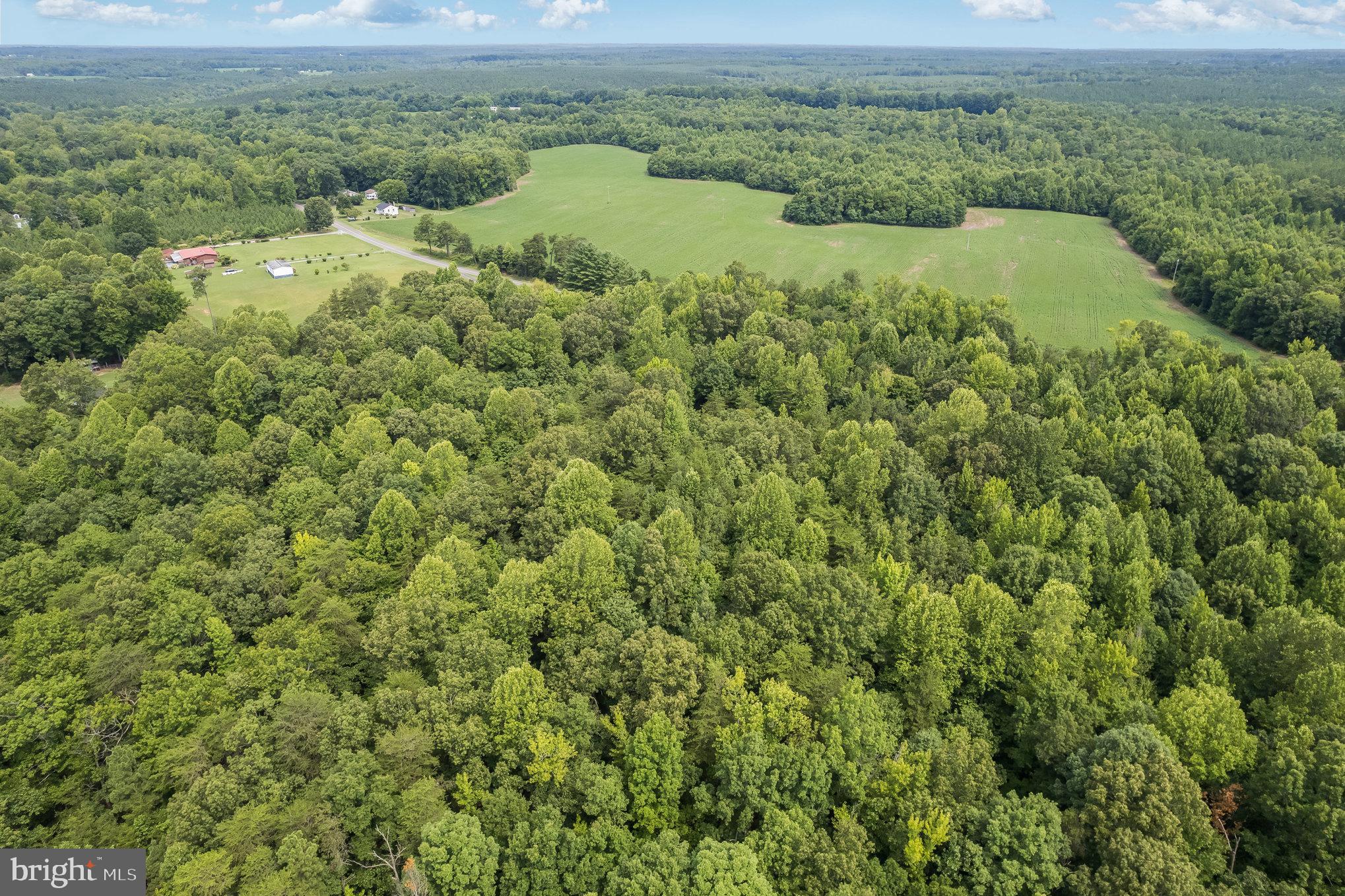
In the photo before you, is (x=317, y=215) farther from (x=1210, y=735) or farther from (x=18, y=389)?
(x=1210, y=735)

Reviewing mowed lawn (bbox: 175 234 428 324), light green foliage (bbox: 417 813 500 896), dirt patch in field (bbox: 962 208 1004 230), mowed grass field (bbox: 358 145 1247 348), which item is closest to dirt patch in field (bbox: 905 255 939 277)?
mowed grass field (bbox: 358 145 1247 348)

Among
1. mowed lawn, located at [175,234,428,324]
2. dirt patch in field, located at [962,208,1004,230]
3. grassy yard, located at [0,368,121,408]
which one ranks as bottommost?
grassy yard, located at [0,368,121,408]

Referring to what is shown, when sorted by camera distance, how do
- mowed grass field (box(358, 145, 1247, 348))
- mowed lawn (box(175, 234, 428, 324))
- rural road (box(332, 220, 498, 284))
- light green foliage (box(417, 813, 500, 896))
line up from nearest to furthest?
light green foliage (box(417, 813, 500, 896)), mowed lawn (box(175, 234, 428, 324)), mowed grass field (box(358, 145, 1247, 348)), rural road (box(332, 220, 498, 284))

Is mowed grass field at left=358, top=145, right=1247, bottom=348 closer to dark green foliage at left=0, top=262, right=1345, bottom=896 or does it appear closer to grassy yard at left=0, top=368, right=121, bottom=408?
dark green foliage at left=0, top=262, right=1345, bottom=896

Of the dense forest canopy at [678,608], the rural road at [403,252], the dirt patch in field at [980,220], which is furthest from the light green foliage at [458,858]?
the dirt patch in field at [980,220]

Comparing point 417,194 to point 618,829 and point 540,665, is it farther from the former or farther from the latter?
point 618,829
